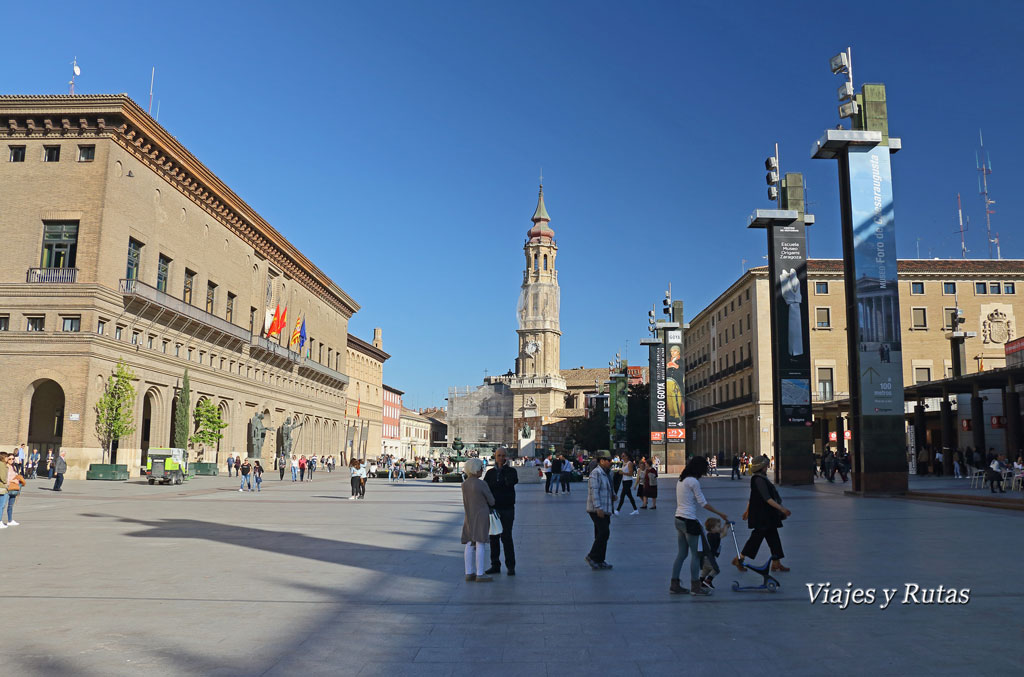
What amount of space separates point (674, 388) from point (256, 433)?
29.3 meters

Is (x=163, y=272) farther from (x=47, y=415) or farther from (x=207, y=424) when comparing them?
(x=47, y=415)

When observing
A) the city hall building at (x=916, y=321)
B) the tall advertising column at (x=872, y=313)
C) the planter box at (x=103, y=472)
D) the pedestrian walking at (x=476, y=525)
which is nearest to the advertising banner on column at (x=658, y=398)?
the city hall building at (x=916, y=321)

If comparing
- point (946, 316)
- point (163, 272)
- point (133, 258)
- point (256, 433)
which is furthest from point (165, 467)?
point (946, 316)

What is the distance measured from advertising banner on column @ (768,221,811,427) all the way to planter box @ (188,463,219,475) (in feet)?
103

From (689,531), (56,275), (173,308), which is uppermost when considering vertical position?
(56,275)

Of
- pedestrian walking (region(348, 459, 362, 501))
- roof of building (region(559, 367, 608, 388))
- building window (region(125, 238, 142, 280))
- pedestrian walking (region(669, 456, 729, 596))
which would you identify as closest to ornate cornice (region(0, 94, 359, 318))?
building window (region(125, 238, 142, 280))

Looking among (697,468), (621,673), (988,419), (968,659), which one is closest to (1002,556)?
(697,468)

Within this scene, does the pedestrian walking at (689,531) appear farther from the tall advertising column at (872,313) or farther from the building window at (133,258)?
the building window at (133,258)

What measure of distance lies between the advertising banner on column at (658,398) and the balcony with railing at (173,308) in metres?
27.5

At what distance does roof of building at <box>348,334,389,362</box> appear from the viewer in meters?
95.2

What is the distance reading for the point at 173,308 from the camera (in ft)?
140

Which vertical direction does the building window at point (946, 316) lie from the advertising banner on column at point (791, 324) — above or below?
above

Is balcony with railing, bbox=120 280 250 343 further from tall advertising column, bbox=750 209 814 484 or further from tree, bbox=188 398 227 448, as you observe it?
tall advertising column, bbox=750 209 814 484

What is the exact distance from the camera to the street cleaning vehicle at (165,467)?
1305 inches
